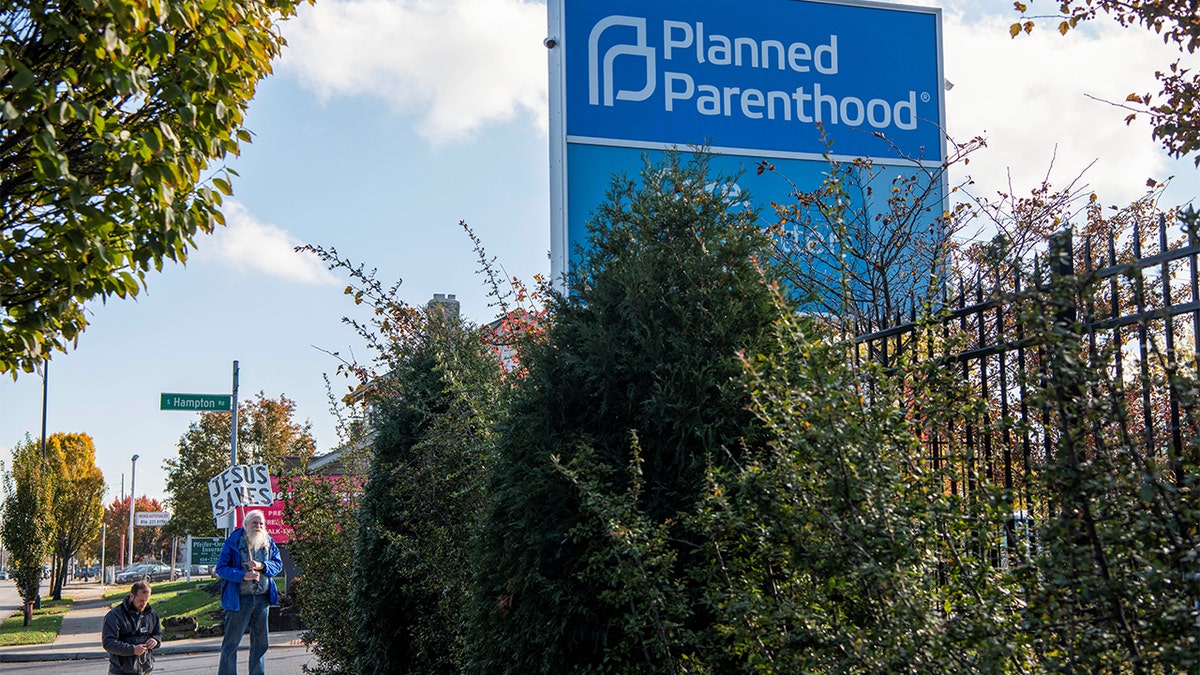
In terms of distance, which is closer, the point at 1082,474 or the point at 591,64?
the point at 1082,474

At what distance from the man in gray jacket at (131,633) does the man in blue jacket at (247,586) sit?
2.30ft

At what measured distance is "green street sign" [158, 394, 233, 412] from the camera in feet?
59.3

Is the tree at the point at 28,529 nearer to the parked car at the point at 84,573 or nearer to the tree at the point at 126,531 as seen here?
the tree at the point at 126,531

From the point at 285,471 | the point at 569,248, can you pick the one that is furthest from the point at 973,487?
the point at 285,471

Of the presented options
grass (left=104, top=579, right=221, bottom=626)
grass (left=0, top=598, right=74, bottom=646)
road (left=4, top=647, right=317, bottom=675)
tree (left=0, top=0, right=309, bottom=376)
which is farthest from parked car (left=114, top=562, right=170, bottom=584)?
tree (left=0, top=0, right=309, bottom=376)

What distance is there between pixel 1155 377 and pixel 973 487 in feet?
2.14

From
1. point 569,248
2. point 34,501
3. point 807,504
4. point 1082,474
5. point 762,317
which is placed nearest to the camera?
point 1082,474

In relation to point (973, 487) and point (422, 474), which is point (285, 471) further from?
point (973, 487)

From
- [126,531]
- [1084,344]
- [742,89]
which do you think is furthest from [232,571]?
[126,531]

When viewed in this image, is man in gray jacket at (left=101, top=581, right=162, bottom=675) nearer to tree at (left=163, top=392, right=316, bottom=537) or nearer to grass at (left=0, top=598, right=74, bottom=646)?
grass at (left=0, top=598, right=74, bottom=646)

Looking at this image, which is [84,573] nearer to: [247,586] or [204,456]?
[204,456]

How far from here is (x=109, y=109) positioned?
4957 mm

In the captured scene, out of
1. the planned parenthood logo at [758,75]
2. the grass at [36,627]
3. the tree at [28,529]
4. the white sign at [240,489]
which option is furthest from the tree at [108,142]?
the tree at [28,529]

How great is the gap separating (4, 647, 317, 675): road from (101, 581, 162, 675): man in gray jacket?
18.6 ft
